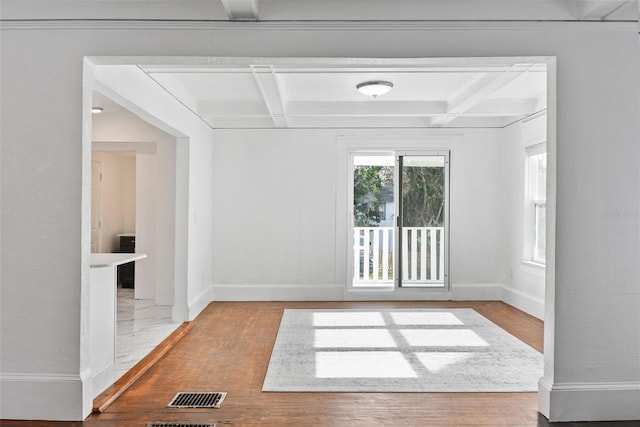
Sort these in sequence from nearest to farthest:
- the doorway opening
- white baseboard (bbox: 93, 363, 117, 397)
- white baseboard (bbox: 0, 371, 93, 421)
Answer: white baseboard (bbox: 0, 371, 93, 421) < white baseboard (bbox: 93, 363, 117, 397) < the doorway opening

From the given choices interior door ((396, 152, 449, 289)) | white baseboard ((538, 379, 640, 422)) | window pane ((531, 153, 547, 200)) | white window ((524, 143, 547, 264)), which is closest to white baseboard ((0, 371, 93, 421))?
white baseboard ((538, 379, 640, 422))

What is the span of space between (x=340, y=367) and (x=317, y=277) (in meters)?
3.00

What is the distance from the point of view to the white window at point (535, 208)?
6.09 metres

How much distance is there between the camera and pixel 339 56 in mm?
3039

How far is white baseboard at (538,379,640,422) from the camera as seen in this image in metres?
3.04

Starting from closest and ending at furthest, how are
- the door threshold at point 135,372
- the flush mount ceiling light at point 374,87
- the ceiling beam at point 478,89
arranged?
the door threshold at point 135,372 → the ceiling beam at point 478,89 → the flush mount ceiling light at point 374,87

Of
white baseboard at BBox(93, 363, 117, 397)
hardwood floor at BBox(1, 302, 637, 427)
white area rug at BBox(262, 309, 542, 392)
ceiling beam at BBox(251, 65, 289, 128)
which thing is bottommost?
hardwood floor at BBox(1, 302, 637, 427)

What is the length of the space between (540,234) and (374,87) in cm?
293

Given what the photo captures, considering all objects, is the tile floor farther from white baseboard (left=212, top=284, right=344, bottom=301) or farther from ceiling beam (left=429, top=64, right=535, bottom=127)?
ceiling beam (left=429, top=64, right=535, bottom=127)

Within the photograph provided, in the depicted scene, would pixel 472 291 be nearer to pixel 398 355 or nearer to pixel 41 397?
pixel 398 355

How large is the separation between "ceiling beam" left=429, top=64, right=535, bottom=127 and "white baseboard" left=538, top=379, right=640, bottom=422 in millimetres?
2541

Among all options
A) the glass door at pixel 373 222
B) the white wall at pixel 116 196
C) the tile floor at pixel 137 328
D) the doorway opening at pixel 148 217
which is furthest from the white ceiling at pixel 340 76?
the white wall at pixel 116 196

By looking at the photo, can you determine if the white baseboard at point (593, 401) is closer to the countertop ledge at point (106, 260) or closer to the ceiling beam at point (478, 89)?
the ceiling beam at point (478, 89)

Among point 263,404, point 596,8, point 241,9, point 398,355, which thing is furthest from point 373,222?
point 241,9
